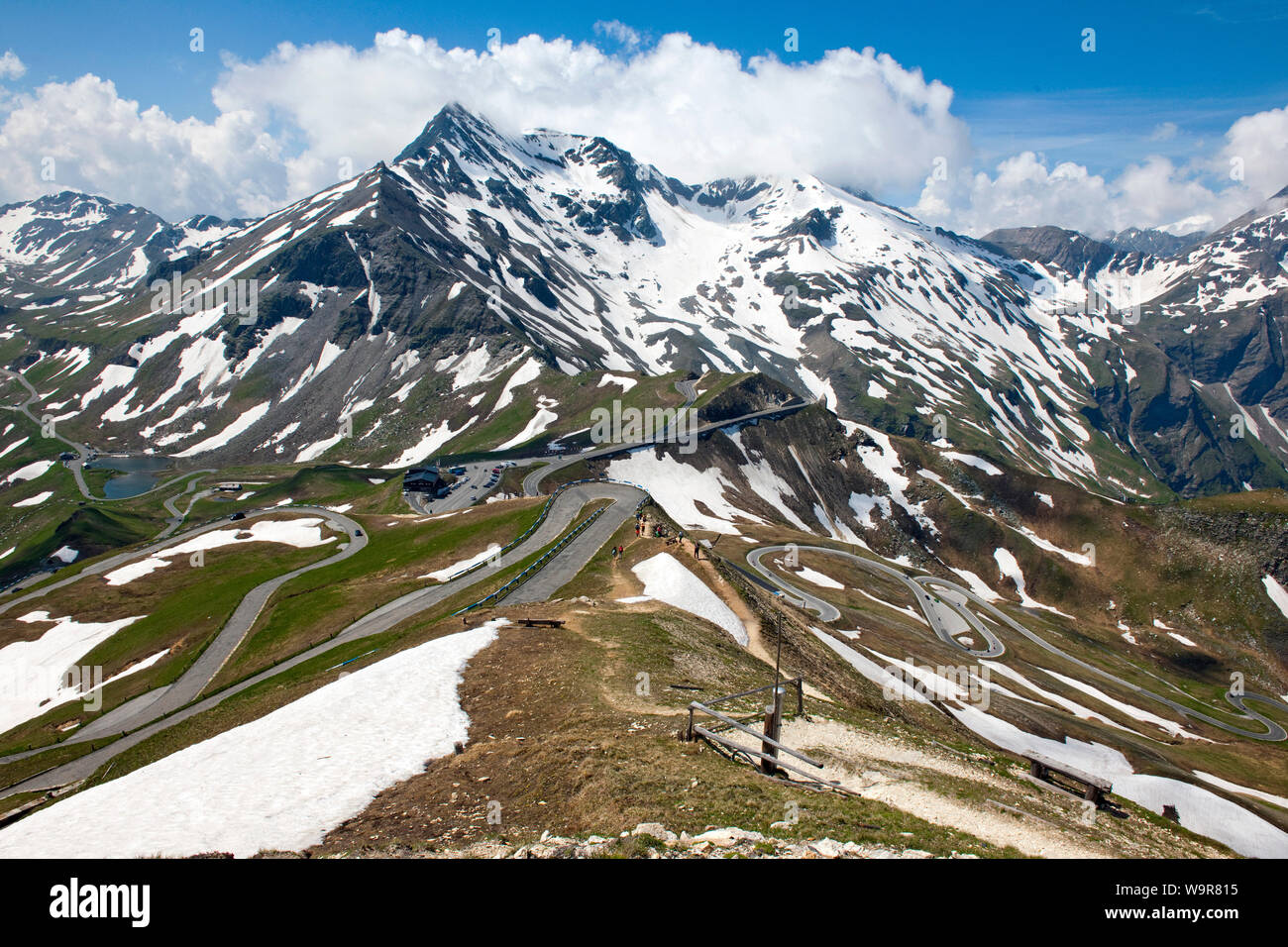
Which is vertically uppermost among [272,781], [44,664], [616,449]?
[616,449]

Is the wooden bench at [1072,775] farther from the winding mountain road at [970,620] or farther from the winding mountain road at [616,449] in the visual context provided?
the winding mountain road at [616,449]

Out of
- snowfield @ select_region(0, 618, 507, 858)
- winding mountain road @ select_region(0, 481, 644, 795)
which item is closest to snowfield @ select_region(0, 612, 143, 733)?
winding mountain road @ select_region(0, 481, 644, 795)

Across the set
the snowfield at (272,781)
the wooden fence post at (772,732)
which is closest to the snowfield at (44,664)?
the snowfield at (272,781)

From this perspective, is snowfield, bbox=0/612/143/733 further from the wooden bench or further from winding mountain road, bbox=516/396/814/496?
the wooden bench

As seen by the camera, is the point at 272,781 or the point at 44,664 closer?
the point at 272,781

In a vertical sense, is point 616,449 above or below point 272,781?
above

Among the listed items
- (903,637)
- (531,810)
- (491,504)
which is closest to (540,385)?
(491,504)

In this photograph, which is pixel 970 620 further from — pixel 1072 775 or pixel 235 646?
pixel 235 646

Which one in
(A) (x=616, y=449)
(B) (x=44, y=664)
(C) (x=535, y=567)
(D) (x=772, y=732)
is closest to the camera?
(D) (x=772, y=732)

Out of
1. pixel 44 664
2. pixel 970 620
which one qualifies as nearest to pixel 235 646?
pixel 44 664
